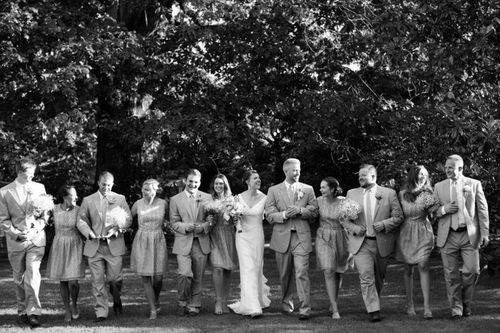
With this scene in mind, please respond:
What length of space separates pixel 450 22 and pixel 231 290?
6011 millimetres

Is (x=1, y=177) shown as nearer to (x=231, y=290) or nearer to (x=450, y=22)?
(x=231, y=290)

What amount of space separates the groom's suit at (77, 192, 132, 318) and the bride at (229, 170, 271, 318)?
1668 mm

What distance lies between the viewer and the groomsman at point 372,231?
10211 mm

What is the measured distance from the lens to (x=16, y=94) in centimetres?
1798

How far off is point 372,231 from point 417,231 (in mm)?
639

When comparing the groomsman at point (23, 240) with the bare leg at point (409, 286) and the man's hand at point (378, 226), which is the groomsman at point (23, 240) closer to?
the man's hand at point (378, 226)

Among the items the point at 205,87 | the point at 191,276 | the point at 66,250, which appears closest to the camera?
the point at 66,250

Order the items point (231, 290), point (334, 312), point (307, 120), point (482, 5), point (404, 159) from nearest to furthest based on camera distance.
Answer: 1. point (334, 312)
2. point (482, 5)
3. point (231, 290)
4. point (404, 159)
5. point (307, 120)

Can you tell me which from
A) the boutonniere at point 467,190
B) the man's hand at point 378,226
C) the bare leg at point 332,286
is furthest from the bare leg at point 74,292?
the boutonniere at point 467,190

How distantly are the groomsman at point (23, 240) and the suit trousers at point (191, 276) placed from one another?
198 centimetres

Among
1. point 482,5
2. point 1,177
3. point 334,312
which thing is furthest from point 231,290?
point 1,177

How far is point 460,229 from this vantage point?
10266 mm

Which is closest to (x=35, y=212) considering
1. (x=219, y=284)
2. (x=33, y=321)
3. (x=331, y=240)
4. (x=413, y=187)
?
(x=33, y=321)

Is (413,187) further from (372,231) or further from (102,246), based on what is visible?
(102,246)
